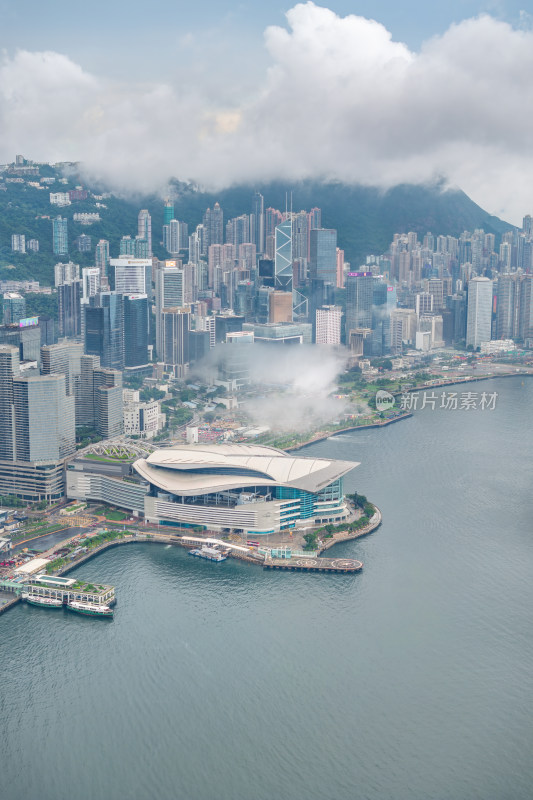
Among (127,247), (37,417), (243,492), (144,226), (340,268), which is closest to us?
(243,492)

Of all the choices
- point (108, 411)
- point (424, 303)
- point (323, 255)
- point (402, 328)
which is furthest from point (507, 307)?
point (108, 411)

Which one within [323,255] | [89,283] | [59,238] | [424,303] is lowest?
[424,303]

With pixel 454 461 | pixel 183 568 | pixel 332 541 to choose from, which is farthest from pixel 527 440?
pixel 183 568

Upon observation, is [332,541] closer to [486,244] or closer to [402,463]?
[402,463]

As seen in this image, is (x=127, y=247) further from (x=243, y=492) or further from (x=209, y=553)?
(x=209, y=553)

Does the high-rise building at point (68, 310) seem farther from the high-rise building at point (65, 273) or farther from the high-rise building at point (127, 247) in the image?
the high-rise building at point (127, 247)

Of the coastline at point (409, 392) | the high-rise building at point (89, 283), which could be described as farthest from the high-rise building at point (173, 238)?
the coastline at point (409, 392)
